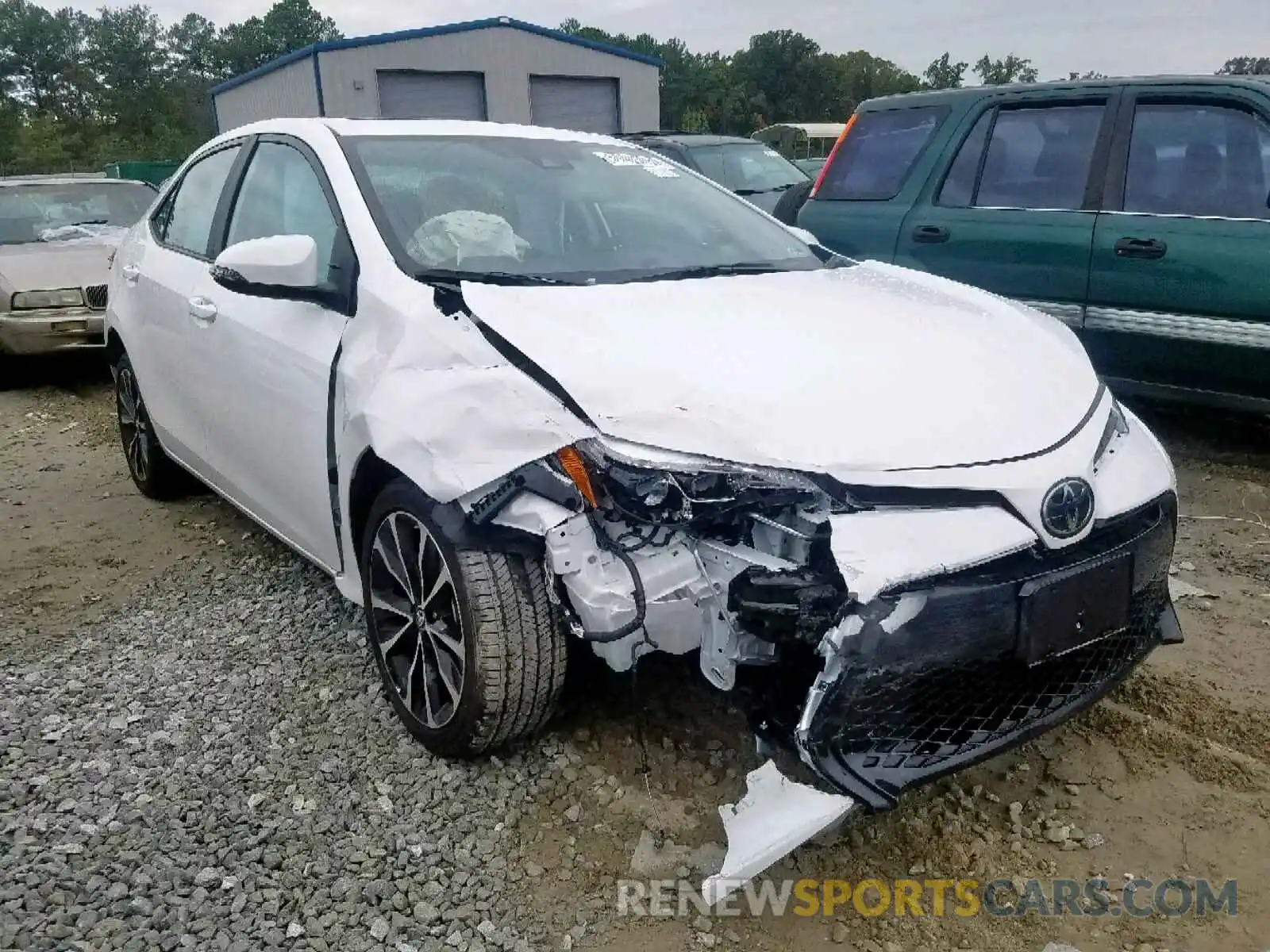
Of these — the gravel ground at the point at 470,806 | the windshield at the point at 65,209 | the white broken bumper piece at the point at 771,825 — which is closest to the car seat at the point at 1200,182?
the gravel ground at the point at 470,806

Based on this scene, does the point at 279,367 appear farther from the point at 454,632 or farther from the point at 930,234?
the point at 930,234

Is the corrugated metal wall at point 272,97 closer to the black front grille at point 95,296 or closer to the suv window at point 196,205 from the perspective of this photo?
the black front grille at point 95,296

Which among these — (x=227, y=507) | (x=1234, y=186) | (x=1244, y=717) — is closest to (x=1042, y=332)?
(x=1244, y=717)

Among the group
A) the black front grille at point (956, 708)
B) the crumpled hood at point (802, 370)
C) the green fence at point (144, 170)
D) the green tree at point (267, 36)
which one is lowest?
the black front grille at point (956, 708)

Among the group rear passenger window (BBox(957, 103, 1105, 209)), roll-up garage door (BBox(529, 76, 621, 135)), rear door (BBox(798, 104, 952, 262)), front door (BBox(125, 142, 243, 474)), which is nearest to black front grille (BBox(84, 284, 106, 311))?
front door (BBox(125, 142, 243, 474))

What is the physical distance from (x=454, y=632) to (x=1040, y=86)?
4081mm

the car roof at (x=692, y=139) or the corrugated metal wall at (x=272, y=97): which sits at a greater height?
the corrugated metal wall at (x=272, y=97)

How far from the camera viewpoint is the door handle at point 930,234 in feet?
16.5

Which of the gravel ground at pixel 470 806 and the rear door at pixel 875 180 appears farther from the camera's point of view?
the rear door at pixel 875 180

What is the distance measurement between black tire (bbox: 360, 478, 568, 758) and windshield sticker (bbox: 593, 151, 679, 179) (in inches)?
61.0

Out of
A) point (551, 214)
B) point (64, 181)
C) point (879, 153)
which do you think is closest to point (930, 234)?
point (879, 153)

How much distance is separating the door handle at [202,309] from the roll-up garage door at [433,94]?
2090 cm

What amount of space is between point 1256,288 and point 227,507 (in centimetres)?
439

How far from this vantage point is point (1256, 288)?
4.13 meters
